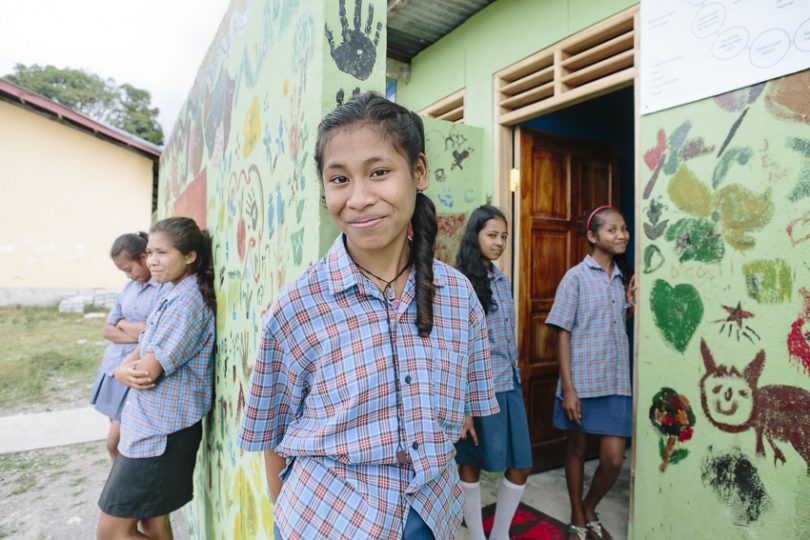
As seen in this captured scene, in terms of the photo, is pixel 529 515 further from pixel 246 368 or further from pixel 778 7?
pixel 778 7

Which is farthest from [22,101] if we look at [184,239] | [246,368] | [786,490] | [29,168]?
[786,490]

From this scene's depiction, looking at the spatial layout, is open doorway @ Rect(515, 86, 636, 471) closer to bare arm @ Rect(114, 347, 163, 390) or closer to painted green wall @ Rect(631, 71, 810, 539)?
painted green wall @ Rect(631, 71, 810, 539)

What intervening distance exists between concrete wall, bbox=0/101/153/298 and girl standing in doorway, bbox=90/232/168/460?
9923mm

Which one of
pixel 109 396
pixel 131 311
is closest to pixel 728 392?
pixel 131 311

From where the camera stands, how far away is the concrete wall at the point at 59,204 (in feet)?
35.4

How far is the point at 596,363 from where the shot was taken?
2629 mm

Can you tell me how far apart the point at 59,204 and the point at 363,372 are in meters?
13.2

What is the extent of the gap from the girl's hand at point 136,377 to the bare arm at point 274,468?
102 centimetres

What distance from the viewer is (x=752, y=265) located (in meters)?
2.10

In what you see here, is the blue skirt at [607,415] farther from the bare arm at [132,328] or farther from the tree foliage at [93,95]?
the tree foliage at [93,95]

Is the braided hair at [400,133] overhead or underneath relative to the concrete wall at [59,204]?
underneath

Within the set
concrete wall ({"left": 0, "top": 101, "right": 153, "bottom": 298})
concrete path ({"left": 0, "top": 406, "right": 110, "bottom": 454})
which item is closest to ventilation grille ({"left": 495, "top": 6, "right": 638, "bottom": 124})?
concrete path ({"left": 0, "top": 406, "right": 110, "bottom": 454})

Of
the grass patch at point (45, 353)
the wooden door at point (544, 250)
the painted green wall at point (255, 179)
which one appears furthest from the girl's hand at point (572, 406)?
the grass patch at point (45, 353)

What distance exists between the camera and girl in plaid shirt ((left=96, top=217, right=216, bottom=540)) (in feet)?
6.52
